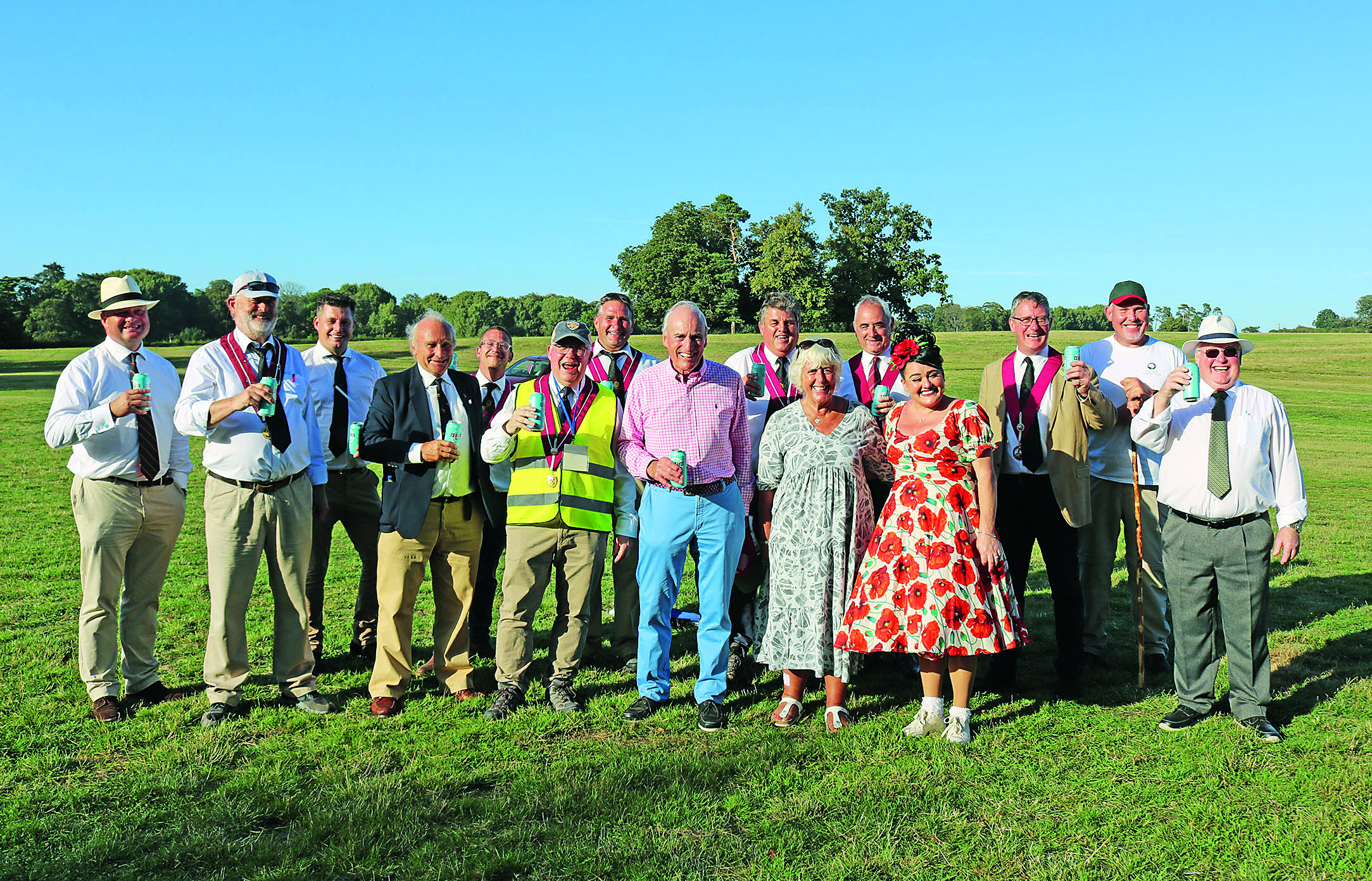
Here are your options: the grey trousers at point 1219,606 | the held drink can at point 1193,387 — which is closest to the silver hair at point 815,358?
the held drink can at point 1193,387

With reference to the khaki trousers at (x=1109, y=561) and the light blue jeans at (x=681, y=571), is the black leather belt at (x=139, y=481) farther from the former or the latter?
the khaki trousers at (x=1109, y=561)

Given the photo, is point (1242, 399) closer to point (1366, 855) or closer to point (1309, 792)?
point (1309, 792)

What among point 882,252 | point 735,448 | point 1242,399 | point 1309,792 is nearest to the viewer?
point 1309,792

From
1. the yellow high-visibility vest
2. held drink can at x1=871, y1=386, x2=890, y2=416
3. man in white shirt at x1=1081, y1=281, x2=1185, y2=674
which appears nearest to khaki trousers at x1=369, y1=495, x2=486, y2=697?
the yellow high-visibility vest

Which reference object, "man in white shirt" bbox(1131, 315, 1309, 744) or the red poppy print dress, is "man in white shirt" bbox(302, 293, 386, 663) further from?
"man in white shirt" bbox(1131, 315, 1309, 744)

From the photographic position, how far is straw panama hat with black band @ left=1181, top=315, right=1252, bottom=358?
529 centimetres

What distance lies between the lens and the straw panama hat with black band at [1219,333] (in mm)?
→ 5285

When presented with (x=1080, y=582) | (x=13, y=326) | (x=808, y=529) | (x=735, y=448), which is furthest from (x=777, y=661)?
(x=13, y=326)

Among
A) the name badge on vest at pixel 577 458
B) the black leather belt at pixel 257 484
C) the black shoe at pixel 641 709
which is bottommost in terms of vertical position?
the black shoe at pixel 641 709

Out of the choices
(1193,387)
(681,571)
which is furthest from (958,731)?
(1193,387)

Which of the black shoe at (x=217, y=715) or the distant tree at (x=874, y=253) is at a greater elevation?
the distant tree at (x=874, y=253)

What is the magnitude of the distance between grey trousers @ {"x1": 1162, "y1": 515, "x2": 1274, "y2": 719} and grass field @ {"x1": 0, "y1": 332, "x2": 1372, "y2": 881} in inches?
10.2

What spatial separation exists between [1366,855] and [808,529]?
297cm

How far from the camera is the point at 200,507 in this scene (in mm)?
13438
